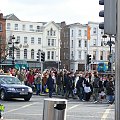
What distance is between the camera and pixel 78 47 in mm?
95875

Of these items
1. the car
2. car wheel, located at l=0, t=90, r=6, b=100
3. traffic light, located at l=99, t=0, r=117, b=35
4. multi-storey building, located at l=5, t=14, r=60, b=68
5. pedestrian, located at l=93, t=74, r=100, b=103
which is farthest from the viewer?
multi-storey building, located at l=5, t=14, r=60, b=68

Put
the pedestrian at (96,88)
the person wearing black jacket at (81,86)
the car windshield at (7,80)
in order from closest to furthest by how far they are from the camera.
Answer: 1. the car windshield at (7,80)
2. the pedestrian at (96,88)
3. the person wearing black jacket at (81,86)

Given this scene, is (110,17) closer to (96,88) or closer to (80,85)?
(96,88)

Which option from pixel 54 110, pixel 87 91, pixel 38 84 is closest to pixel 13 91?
pixel 87 91

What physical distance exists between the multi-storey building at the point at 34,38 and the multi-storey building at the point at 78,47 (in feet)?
14.9

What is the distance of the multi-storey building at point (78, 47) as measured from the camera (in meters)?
95.5

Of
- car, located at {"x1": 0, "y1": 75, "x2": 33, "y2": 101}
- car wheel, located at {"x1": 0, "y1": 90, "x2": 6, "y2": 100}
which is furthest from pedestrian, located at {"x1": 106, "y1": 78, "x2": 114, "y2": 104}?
car wheel, located at {"x1": 0, "y1": 90, "x2": 6, "y2": 100}

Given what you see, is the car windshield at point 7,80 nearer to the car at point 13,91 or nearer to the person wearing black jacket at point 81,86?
the car at point 13,91

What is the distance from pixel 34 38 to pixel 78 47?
487 inches

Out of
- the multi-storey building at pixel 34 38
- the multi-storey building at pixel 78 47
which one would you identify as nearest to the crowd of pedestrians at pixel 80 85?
the multi-storey building at pixel 34 38

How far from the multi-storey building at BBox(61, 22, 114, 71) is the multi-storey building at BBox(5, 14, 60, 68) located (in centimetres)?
453

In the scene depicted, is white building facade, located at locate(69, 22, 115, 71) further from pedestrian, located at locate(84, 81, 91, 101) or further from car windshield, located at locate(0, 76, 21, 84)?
car windshield, located at locate(0, 76, 21, 84)

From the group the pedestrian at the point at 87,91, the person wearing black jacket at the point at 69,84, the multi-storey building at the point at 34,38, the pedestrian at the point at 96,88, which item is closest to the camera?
the pedestrian at the point at 96,88

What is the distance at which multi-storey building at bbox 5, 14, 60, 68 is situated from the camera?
8675 cm
